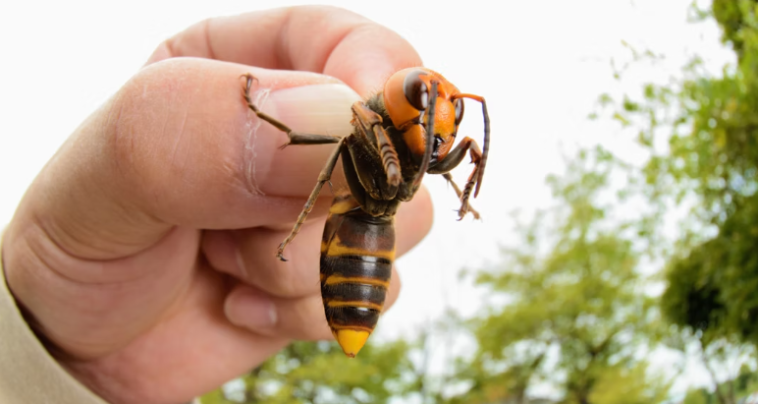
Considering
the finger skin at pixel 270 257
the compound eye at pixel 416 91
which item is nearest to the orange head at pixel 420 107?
the compound eye at pixel 416 91

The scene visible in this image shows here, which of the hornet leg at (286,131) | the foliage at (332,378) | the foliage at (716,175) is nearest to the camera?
the hornet leg at (286,131)

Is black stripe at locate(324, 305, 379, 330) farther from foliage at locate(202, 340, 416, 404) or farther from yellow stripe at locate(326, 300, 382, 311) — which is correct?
foliage at locate(202, 340, 416, 404)

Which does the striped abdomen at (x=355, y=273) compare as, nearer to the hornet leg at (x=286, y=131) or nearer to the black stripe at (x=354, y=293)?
the black stripe at (x=354, y=293)

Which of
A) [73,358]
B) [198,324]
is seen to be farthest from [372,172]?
[73,358]

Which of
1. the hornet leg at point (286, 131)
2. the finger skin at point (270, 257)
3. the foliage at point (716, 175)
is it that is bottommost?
the finger skin at point (270, 257)

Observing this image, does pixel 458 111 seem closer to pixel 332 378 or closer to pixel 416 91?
pixel 416 91

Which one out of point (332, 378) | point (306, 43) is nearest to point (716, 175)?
point (306, 43)
